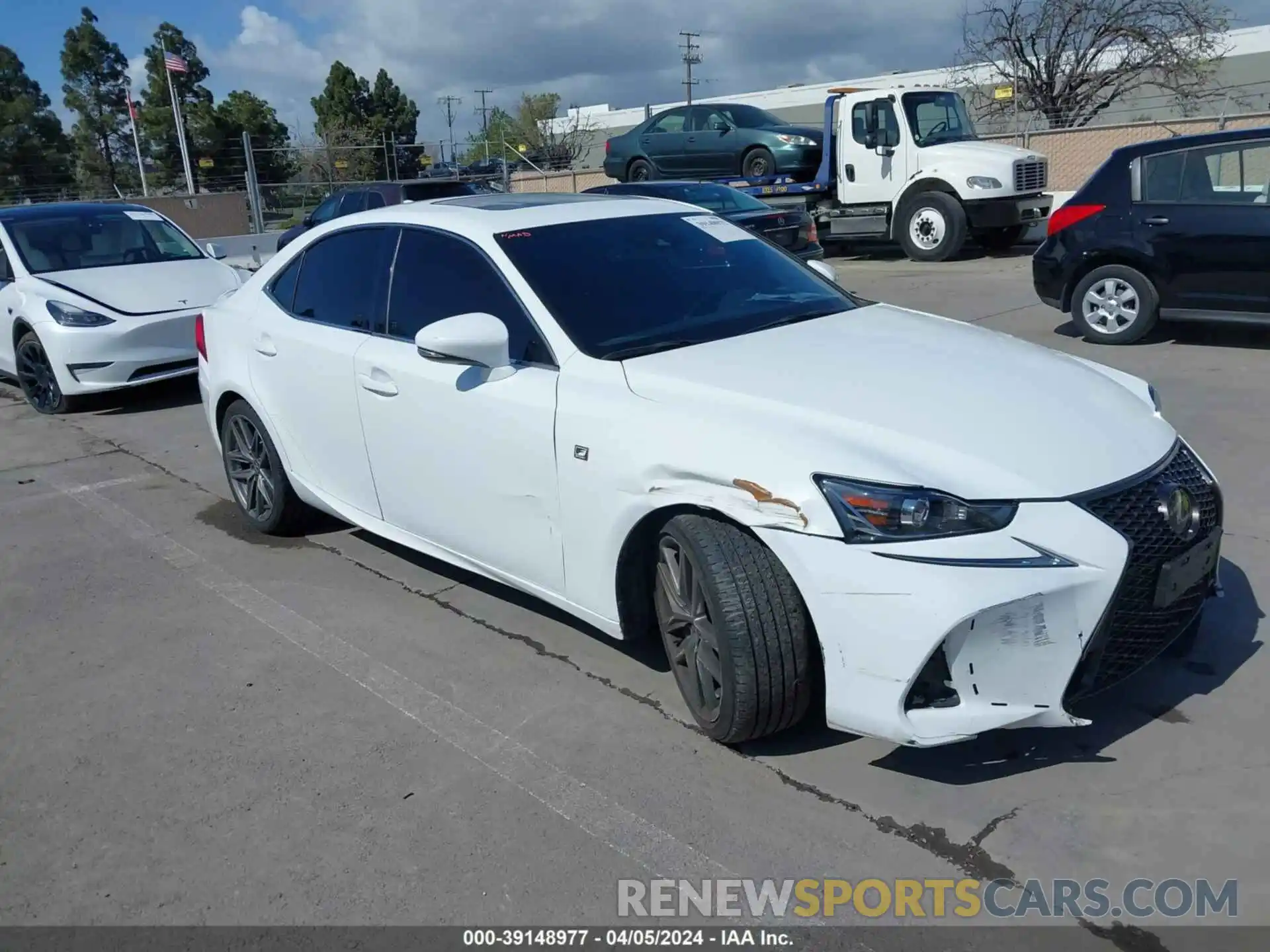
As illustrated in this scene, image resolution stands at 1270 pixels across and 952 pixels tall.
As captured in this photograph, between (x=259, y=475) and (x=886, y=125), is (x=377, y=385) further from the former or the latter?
(x=886, y=125)

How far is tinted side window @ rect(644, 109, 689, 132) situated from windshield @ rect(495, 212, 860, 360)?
15473 mm

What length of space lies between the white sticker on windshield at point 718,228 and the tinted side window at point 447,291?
101 cm

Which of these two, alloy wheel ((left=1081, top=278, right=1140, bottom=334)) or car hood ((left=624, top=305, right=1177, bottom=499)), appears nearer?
car hood ((left=624, top=305, right=1177, bottom=499))

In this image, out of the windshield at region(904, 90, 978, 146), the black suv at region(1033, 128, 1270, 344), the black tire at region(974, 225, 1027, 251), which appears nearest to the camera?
the black suv at region(1033, 128, 1270, 344)

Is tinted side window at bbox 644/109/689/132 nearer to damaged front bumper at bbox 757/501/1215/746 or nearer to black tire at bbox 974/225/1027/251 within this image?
black tire at bbox 974/225/1027/251

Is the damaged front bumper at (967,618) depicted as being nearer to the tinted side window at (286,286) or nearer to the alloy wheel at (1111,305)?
the tinted side window at (286,286)

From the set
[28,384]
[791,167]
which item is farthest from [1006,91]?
[28,384]

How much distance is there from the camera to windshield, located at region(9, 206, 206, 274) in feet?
30.0

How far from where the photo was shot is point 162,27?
52375 millimetres

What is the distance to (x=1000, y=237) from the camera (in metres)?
16.6

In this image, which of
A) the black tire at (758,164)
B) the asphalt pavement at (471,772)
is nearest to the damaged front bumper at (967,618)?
the asphalt pavement at (471,772)

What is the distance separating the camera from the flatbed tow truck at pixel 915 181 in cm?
1548

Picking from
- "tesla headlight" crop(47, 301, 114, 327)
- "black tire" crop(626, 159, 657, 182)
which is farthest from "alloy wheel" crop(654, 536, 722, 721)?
"black tire" crop(626, 159, 657, 182)

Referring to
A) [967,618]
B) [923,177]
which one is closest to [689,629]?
[967,618]
